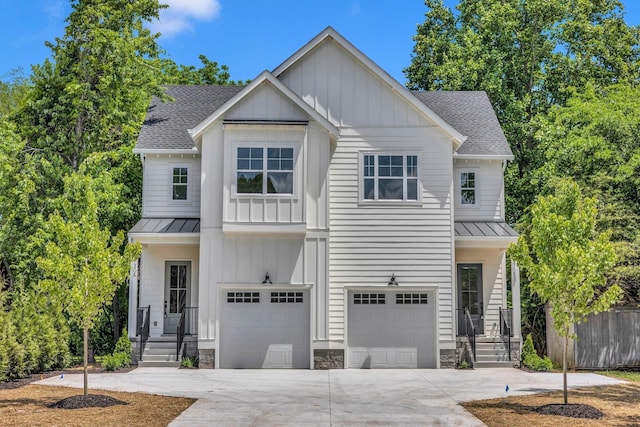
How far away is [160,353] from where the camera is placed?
20672 millimetres

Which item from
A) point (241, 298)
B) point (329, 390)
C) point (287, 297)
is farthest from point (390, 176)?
point (329, 390)

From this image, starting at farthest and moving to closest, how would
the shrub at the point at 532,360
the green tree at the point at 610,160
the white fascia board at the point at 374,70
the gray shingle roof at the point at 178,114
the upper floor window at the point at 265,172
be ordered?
the gray shingle roof at the point at 178,114, the green tree at the point at 610,160, the white fascia board at the point at 374,70, the shrub at the point at 532,360, the upper floor window at the point at 265,172

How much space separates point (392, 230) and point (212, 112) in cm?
754

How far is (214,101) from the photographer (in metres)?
25.8

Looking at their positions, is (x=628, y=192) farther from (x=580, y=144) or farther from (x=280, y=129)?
(x=280, y=129)

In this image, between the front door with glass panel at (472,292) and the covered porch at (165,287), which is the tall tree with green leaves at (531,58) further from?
the covered porch at (165,287)

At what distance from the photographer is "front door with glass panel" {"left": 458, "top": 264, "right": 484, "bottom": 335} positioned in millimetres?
22812

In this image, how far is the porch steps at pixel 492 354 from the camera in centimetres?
2062

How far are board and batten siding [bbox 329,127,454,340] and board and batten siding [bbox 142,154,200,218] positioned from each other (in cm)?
474

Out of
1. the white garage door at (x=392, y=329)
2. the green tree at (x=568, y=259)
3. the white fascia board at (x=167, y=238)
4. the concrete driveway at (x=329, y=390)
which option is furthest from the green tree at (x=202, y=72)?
the green tree at (x=568, y=259)

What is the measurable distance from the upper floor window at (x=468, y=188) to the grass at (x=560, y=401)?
8.41 m

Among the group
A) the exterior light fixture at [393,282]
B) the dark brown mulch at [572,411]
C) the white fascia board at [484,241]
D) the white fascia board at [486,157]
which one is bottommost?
the dark brown mulch at [572,411]

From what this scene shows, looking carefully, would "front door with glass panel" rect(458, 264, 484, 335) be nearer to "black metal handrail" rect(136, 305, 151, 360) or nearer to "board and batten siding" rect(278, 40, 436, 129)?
"board and batten siding" rect(278, 40, 436, 129)

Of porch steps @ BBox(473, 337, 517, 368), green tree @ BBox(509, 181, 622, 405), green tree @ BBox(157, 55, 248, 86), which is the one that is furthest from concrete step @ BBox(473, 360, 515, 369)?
green tree @ BBox(157, 55, 248, 86)
